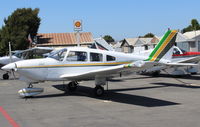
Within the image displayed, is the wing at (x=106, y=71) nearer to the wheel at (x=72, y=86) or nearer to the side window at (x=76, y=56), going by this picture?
the side window at (x=76, y=56)

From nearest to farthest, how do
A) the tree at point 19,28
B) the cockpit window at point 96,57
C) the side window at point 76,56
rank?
the side window at point 76,56 < the cockpit window at point 96,57 < the tree at point 19,28

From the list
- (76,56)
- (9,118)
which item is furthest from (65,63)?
(9,118)

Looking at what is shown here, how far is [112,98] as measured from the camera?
10.7m

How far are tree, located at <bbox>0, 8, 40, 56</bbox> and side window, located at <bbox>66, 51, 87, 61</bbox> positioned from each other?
43.9m

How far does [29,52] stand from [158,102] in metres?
13.1

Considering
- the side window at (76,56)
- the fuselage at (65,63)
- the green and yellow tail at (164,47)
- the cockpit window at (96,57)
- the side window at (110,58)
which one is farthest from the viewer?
the green and yellow tail at (164,47)

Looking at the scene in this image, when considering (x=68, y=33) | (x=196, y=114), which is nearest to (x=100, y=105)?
(x=196, y=114)

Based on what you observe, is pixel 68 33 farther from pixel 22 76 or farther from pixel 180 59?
pixel 22 76

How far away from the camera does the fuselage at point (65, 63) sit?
1048 centimetres

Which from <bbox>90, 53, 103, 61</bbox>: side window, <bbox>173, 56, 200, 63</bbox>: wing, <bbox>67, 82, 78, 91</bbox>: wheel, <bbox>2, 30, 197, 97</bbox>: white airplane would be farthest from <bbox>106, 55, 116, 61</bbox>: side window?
<bbox>173, 56, 200, 63</bbox>: wing

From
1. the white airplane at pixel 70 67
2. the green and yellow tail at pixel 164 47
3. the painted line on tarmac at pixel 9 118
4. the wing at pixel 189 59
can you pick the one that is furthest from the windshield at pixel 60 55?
the wing at pixel 189 59

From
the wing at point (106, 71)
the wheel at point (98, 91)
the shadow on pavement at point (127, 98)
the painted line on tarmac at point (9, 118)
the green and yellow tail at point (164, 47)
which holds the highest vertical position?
the green and yellow tail at point (164, 47)

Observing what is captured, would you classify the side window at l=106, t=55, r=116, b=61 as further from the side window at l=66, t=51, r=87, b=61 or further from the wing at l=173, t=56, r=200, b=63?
the wing at l=173, t=56, r=200, b=63

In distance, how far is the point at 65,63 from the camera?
11039 millimetres
